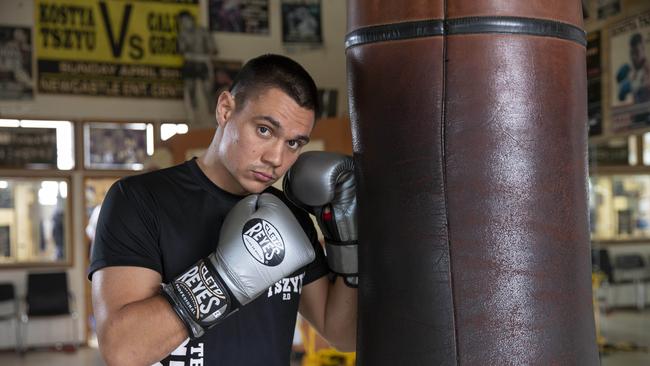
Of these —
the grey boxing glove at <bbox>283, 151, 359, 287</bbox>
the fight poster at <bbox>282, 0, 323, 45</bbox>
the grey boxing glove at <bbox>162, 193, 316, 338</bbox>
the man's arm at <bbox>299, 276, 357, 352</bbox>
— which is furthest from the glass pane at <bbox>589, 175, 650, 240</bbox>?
the fight poster at <bbox>282, 0, 323, 45</bbox>

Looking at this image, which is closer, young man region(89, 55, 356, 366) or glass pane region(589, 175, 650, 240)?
young man region(89, 55, 356, 366)

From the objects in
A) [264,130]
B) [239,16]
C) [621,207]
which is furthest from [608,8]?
[239,16]

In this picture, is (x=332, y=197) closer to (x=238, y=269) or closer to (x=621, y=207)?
(x=238, y=269)

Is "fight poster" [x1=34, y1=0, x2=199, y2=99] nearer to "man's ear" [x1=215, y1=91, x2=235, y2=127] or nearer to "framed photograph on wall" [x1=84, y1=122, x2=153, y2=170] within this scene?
"framed photograph on wall" [x1=84, y1=122, x2=153, y2=170]

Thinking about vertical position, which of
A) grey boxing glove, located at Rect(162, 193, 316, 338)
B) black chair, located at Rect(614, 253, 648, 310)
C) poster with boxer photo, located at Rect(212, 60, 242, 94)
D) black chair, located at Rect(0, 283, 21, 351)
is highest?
poster with boxer photo, located at Rect(212, 60, 242, 94)

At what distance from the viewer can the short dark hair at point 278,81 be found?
1378 mm

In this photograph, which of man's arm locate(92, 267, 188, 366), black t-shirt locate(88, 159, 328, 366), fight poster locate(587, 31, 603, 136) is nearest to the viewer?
man's arm locate(92, 267, 188, 366)

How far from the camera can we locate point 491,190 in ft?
3.35

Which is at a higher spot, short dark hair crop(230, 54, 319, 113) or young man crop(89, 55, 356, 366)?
short dark hair crop(230, 54, 319, 113)

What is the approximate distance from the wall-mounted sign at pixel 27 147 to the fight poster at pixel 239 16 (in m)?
2.19

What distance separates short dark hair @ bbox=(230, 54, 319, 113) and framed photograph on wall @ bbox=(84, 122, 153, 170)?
686 cm

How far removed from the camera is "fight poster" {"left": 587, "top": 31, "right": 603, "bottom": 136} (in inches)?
185

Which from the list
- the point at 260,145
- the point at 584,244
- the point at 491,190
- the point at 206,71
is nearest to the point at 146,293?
the point at 260,145

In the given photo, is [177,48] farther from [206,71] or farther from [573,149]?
[573,149]
